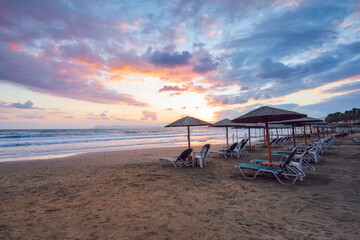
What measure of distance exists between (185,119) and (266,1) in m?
6.92

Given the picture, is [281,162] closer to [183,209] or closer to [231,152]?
[231,152]

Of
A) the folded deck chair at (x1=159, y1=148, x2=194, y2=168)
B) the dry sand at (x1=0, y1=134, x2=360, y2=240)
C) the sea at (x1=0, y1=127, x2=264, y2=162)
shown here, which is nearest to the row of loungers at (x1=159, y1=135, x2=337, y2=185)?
the folded deck chair at (x1=159, y1=148, x2=194, y2=168)

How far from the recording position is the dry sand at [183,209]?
99.0 inches

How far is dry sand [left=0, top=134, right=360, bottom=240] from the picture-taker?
8.25ft

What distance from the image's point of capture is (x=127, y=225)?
2727 mm

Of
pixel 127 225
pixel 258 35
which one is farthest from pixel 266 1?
pixel 127 225

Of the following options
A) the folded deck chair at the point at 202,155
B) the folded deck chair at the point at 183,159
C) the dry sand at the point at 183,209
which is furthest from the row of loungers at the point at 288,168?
the folded deck chair at the point at 183,159

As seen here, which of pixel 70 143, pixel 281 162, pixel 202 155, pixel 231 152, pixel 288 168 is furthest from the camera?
pixel 70 143

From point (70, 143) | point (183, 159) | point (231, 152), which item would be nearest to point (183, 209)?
point (183, 159)

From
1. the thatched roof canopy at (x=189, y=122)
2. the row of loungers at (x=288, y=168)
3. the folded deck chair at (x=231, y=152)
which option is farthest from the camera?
the folded deck chair at (x=231, y=152)

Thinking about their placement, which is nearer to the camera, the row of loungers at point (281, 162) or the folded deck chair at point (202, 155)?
the row of loungers at point (281, 162)

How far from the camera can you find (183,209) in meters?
3.27

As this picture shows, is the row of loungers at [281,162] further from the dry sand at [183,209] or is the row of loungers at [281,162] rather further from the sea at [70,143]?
the sea at [70,143]

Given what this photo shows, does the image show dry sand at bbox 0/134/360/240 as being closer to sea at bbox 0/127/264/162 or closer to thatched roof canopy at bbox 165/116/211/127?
thatched roof canopy at bbox 165/116/211/127
